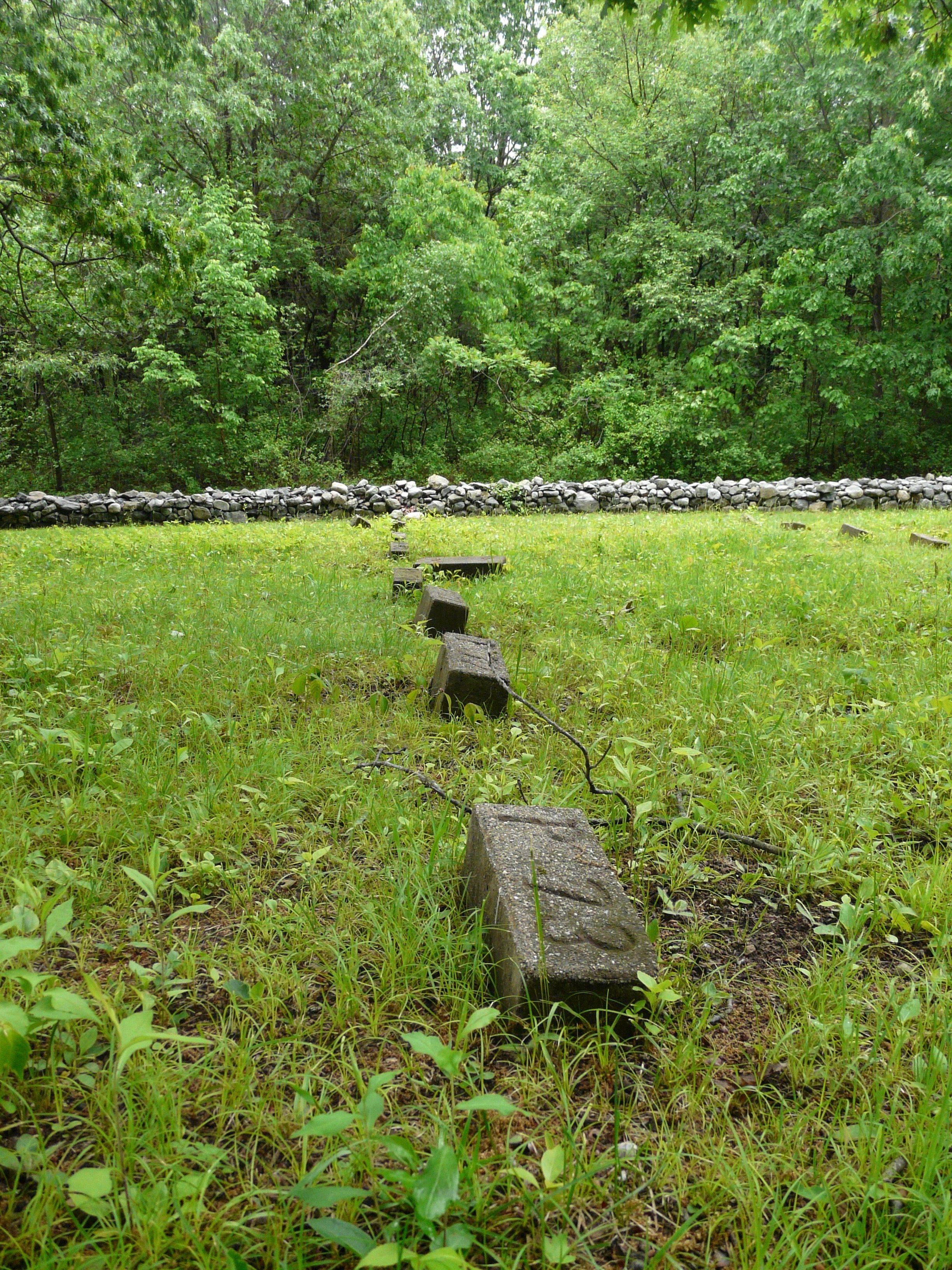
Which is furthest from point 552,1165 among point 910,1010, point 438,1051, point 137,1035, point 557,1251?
point 910,1010

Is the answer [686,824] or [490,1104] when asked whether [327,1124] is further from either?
[686,824]

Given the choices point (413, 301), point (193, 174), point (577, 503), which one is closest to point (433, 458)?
point (413, 301)

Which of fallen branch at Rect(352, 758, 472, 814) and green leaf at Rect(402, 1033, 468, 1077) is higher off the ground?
green leaf at Rect(402, 1033, 468, 1077)

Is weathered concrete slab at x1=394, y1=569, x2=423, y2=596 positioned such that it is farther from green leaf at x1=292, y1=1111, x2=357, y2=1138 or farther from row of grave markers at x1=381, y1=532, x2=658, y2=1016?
green leaf at x1=292, y1=1111, x2=357, y2=1138

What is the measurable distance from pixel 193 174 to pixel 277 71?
3129 millimetres

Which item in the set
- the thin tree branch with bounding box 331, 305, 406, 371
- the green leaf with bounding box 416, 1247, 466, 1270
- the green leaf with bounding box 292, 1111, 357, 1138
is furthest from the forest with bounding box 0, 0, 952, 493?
the green leaf with bounding box 416, 1247, 466, 1270

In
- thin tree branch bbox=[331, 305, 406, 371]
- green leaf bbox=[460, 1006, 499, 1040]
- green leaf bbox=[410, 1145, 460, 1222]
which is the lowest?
green leaf bbox=[410, 1145, 460, 1222]

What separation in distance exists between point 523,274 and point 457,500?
Answer: 29.4ft

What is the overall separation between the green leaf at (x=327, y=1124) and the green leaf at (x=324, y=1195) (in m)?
0.06

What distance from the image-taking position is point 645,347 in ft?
61.2

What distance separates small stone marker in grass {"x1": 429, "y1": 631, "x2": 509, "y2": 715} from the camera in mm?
2912

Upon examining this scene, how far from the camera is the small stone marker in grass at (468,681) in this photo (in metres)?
2.91

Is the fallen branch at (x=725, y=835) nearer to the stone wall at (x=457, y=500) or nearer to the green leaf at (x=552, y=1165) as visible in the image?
the green leaf at (x=552, y=1165)

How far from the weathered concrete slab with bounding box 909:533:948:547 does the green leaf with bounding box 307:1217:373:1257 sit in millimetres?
7485
